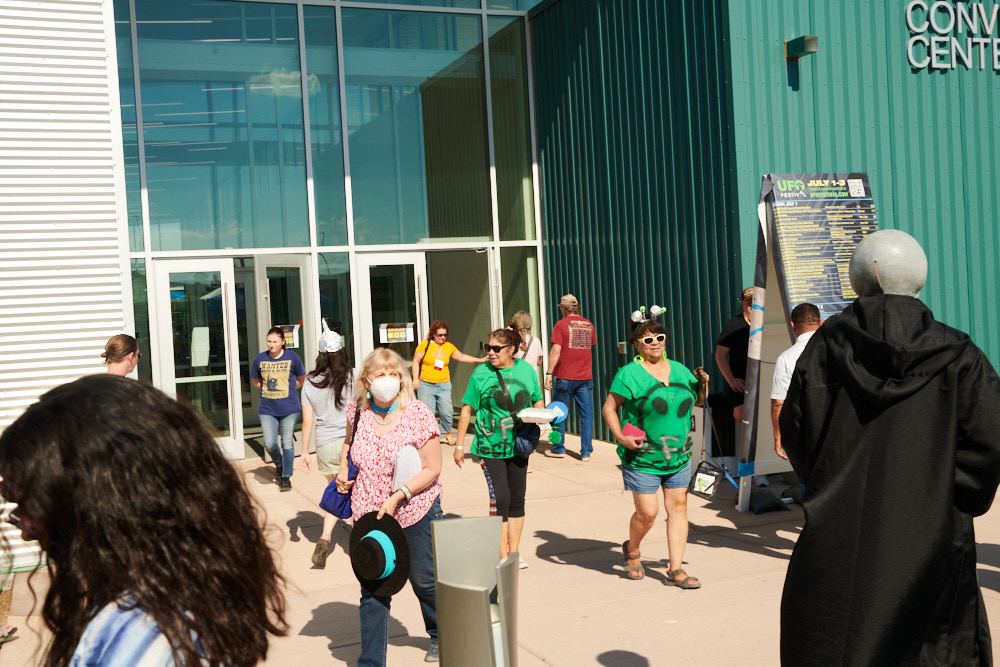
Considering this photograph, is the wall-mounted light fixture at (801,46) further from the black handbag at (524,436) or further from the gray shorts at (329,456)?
the gray shorts at (329,456)

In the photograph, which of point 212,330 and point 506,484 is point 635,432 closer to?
point 506,484

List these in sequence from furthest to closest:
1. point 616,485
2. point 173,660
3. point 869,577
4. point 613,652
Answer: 1. point 616,485
2. point 613,652
3. point 869,577
4. point 173,660

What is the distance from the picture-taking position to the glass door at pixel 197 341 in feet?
36.7

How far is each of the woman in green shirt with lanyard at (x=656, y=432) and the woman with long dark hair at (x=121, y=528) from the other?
431 cm

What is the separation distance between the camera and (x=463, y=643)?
10.6 ft

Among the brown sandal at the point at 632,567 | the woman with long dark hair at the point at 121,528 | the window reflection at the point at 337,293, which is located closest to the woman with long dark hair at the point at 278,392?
the window reflection at the point at 337,293

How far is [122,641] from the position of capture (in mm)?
1278

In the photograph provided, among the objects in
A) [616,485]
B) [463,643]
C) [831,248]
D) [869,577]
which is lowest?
[616,485]

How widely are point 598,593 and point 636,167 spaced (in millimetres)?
6172

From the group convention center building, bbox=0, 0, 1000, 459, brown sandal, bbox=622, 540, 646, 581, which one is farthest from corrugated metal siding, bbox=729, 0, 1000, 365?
brown sandal, bbox=622, 540, 646, 581

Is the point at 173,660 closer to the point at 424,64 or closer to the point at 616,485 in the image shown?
→ the point at 616,485

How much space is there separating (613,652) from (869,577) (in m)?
2.21

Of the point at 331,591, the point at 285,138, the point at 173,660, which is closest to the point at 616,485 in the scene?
the point at 331,591

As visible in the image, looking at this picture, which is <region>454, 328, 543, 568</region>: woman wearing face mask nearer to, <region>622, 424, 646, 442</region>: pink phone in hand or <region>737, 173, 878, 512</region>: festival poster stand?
<region>622, 424, 646, 442</region>: pink phone in hand
